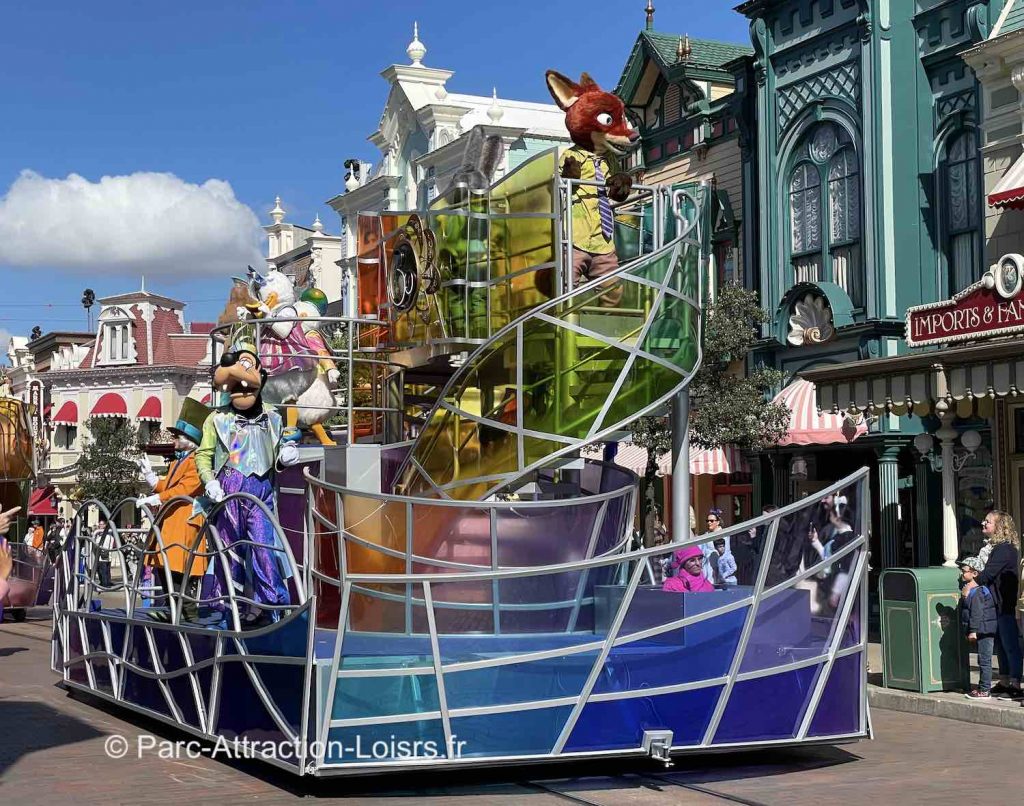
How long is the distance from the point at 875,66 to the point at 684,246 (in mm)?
13845

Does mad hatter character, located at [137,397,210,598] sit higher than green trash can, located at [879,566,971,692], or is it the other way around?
mad hatter character, located at [137,397,210,598]

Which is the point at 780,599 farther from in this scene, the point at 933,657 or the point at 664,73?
the point at 664,73

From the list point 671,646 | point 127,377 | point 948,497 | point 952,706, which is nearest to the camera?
point 671,646

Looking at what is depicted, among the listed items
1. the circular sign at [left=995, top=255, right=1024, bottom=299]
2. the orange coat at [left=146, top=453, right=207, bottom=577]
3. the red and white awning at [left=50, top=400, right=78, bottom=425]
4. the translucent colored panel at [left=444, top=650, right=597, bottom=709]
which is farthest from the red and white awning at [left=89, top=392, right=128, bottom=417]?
the translucent colored panel at [left=444, top=650, right=597, bottom=709]

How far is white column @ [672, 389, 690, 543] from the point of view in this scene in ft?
33.8

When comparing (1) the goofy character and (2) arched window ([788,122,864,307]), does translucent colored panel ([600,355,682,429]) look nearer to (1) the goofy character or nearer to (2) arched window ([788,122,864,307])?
(1) the goofy character

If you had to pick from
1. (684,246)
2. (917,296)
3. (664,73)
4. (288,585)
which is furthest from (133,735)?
(664,73)

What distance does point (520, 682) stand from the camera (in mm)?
8031

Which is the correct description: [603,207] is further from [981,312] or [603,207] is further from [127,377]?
[127,377]

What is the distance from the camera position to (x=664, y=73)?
29.8 metres

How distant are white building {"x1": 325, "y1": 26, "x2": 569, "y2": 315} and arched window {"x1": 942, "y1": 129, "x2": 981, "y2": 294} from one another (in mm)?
16307

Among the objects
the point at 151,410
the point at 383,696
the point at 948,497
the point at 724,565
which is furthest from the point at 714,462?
the point at 151,410

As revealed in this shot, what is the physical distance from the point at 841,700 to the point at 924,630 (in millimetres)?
3804

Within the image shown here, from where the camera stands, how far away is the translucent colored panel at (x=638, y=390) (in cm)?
1030
